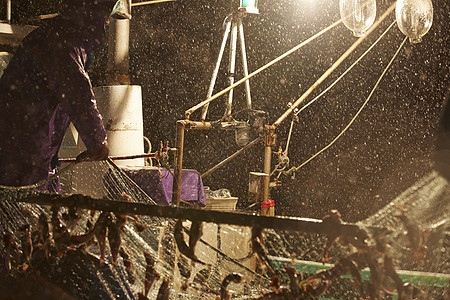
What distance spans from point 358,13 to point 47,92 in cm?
342

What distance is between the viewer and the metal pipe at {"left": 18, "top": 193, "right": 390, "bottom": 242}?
1918 millimetres

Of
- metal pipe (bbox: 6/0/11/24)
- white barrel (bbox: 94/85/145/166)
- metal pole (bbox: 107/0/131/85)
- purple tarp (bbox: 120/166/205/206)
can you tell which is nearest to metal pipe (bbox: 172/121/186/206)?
purple tarp (bbox: 120/166/205/206)

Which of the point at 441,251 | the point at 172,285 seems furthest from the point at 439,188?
the point at 172,285

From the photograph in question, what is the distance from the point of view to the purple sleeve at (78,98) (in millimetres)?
3193

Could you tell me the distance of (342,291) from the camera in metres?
3.50

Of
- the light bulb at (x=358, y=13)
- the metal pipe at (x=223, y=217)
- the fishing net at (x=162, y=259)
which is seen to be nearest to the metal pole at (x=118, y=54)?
the light bulb at (x=358, y=13)

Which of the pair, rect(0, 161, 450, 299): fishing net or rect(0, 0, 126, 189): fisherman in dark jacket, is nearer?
rect(0, 161, 450, 299): fishing net

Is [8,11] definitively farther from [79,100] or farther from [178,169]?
[79,100]

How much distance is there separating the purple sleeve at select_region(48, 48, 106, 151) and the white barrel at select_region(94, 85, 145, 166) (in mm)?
3305

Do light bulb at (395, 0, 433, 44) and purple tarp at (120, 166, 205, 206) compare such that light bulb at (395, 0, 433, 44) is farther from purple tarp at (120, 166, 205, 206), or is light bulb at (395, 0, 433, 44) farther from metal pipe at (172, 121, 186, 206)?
purple tarp at (120, 166, 205, 206)

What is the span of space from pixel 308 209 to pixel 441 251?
22.8ft

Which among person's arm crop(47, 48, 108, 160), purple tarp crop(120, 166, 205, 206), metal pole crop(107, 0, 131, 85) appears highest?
metal pole crop(107, 0, 131, 85)

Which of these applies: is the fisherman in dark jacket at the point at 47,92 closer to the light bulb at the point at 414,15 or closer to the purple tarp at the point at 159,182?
the purple tarp at the point at 159,182

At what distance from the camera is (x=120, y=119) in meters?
6.70
